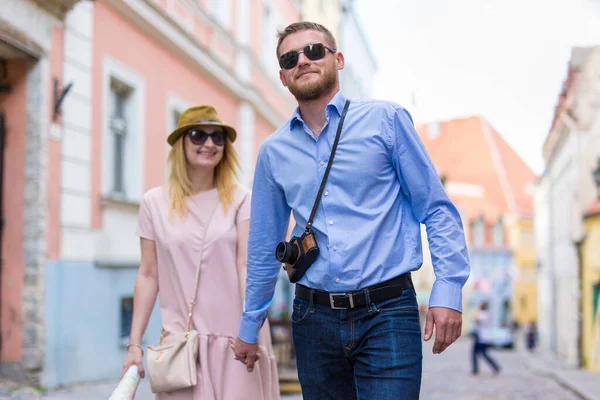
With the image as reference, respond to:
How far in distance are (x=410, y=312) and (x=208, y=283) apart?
1.15 m

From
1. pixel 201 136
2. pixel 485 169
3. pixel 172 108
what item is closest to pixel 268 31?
pixel 172 108

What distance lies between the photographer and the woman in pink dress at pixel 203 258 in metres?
3.41

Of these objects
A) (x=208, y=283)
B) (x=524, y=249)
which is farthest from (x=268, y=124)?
(x=524, y=249)

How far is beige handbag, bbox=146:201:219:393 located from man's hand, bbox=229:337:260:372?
0.24m

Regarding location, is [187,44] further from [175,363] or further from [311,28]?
[311,28]

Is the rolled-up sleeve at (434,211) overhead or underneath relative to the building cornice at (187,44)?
underneath

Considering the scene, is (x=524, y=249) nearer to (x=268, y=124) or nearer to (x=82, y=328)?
(x=268, y=124)

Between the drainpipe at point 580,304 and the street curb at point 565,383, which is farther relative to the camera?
the drainpipe at point 580,304

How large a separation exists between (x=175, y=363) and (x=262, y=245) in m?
0.66

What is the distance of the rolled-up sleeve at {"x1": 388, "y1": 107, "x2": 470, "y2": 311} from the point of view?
100 inches

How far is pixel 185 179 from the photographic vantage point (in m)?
3.76

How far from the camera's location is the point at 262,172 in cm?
302

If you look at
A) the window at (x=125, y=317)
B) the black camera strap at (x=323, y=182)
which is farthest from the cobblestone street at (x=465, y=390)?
the black camera strap at (x=323, y=182)

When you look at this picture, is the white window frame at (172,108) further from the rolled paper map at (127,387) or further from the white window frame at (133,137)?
the rolled paper map at (127,387)
